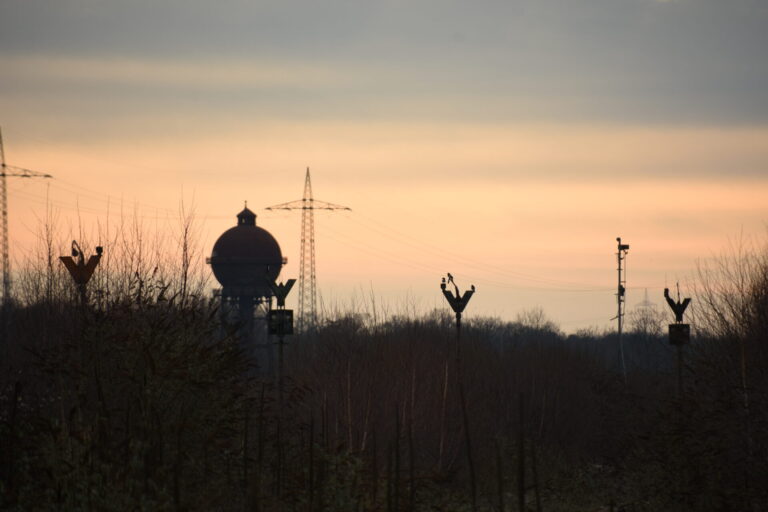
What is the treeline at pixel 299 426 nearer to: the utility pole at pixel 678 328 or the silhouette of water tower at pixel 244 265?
the utility pole at pixel 678 328

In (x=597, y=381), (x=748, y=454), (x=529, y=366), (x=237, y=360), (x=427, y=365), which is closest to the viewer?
(x=237, y=360)

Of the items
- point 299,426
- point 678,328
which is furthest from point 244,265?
point 299,426

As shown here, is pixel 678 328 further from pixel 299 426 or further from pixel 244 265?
pixel 244 265

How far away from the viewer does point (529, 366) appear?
37.4 metres

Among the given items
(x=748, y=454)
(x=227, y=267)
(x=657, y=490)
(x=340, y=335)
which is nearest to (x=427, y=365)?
(x=340, y=335)

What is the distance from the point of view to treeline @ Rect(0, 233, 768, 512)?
42.4ft

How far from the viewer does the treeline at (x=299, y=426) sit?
508 inches

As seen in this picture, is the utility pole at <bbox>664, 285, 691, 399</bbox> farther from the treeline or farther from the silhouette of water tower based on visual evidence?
the silhouette of water tower

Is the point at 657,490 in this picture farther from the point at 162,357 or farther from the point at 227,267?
the point at 227,267

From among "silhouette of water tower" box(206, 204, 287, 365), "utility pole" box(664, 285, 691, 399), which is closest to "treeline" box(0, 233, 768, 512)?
"utility pole" box(664, 285, 691, 399)

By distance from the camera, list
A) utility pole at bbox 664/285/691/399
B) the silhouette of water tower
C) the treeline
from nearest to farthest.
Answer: the treeline < utility pole at bbox 664/285/691/399 < the silhouette of water tower

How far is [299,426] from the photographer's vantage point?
18234mm

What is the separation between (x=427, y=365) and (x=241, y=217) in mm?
49966

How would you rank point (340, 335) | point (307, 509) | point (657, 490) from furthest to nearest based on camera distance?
point (340, 335), point (657, 490), point (307, 509)
